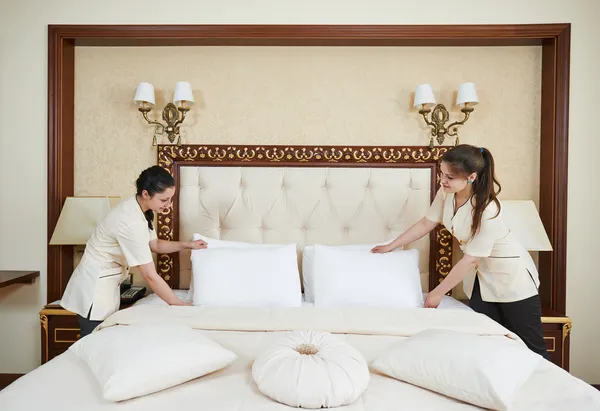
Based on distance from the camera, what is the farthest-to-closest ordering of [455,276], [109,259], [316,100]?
1. [316,100]
2. [109,259]
3. [455,276]

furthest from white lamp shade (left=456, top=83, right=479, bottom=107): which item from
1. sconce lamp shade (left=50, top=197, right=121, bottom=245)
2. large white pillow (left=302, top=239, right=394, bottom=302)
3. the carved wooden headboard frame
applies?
sconce lamp shade (left=50, top=197, right=121, bottom=245)

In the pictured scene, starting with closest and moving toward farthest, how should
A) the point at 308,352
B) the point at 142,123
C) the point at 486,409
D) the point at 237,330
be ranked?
the point at 486,409, the point at 308,352, the point at 237,330, the point at 142,123

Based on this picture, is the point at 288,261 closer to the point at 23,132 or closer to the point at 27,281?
→ the point at 27,281

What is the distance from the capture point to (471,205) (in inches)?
83.0

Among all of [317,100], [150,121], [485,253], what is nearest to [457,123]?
[317,100]

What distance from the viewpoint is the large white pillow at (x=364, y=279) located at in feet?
7.69

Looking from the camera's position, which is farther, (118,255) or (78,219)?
(78,219)

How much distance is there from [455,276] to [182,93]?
6.38 feet

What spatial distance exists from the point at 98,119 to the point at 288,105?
4.20ft

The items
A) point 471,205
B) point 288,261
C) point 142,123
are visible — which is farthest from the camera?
point 142,123

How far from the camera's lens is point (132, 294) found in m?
2.54

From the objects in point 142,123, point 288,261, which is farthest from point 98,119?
point 288,261

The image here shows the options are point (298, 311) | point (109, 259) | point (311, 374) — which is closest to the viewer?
point (311, 374)

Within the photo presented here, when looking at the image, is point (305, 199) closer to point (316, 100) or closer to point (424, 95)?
point (316, 100)
